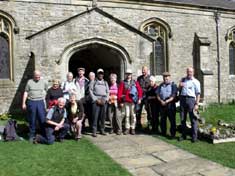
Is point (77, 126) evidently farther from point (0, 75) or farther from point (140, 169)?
point (0, 75)

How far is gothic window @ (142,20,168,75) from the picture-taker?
59.8 ft

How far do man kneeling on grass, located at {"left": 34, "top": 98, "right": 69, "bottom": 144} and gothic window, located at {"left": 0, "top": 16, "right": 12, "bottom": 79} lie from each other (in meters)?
6.75

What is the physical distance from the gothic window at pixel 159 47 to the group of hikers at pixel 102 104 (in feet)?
26.4

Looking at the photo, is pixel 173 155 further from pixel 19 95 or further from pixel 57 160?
pixel 19 95

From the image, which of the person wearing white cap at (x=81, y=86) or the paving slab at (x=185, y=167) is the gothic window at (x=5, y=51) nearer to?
the person wearing white cap at (x=81, y=86)

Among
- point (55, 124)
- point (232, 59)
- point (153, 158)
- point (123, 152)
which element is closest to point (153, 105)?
point (123, 152)

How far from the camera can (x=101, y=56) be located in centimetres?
1598

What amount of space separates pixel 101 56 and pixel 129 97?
651cm

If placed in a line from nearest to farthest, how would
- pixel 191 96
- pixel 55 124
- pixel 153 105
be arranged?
1. pixel 55 124
2. pixel 191 96
3. pixel 153 105

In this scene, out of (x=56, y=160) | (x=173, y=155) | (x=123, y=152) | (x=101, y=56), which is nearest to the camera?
(x=56, y=160)

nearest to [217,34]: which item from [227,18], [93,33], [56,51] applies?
[227,18]

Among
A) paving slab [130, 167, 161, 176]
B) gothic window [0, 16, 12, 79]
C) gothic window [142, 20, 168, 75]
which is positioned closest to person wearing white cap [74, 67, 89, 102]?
paving slab [130, 167, 161, 176]

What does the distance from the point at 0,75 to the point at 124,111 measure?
7.23m

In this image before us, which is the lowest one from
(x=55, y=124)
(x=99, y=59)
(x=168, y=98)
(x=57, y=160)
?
(x=57, y=160)
